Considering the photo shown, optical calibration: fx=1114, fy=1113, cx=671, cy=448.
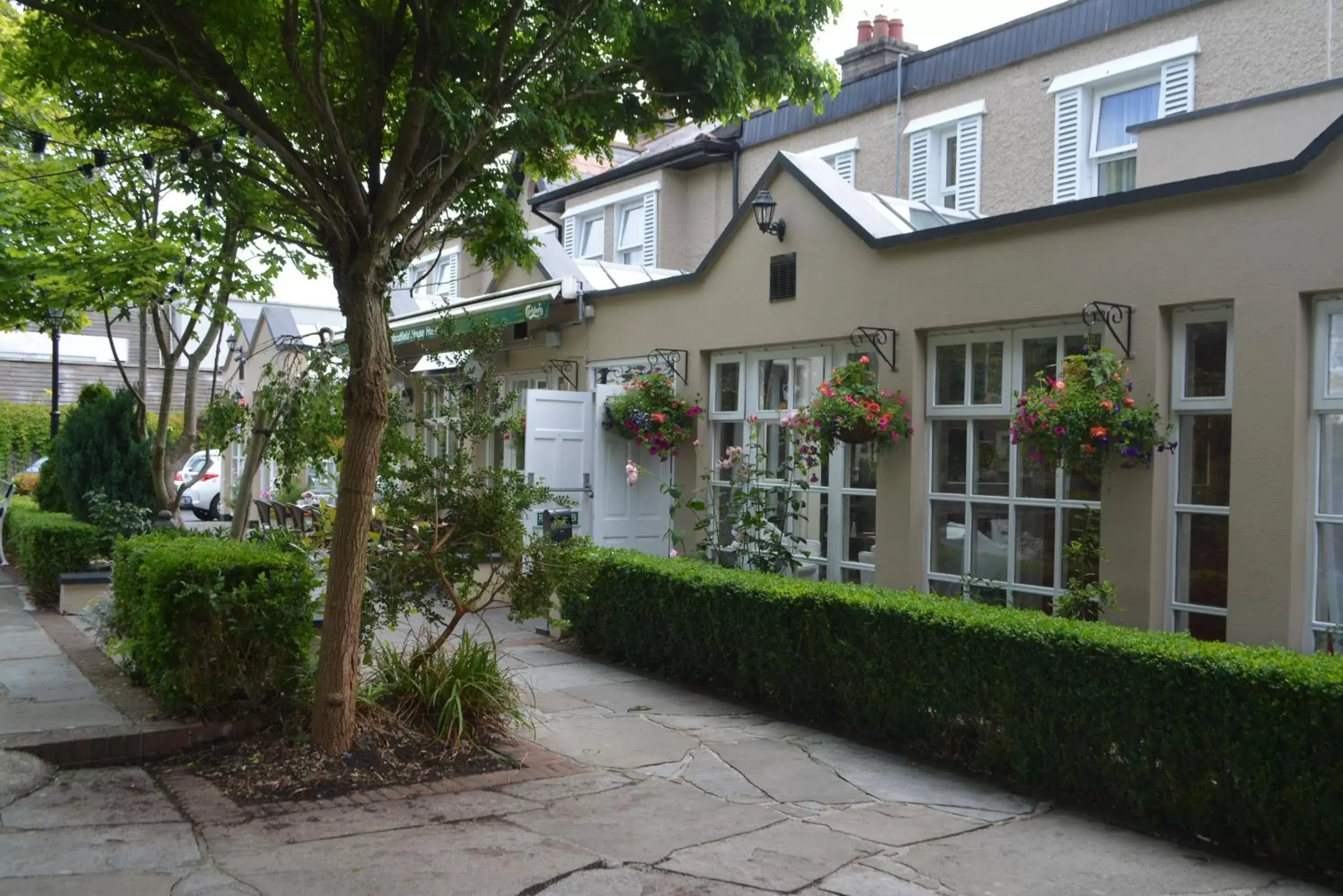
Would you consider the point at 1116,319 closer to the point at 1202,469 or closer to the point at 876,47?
the point at 1202,469

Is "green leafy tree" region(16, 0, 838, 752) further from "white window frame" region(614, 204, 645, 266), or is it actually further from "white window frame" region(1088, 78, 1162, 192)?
"white window frame" region(614, 204, 645, 266)

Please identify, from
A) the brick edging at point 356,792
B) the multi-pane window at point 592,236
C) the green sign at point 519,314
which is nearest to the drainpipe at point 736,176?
the multi-pane window at point 592,236

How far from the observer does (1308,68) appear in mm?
10719

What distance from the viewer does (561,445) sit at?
479 inches

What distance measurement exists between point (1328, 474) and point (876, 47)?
10119 millimetres

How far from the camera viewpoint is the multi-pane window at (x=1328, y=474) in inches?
271

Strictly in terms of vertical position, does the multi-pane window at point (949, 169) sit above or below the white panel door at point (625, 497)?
above

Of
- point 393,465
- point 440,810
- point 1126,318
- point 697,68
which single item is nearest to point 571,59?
point 697,68

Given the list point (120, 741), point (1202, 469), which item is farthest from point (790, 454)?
point (120, 741)

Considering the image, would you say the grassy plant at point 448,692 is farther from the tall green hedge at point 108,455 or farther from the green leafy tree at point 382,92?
the tall green hedge at point 108,455

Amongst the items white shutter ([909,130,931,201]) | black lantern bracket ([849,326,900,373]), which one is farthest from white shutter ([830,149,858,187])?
black lantern bracket ([849,326,900,373])

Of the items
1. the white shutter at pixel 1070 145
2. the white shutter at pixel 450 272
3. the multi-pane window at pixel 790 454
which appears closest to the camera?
the multi-pane window at pixel 790 454

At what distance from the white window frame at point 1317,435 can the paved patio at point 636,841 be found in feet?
7.89

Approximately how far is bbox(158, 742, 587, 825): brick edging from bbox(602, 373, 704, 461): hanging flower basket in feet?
17.0
